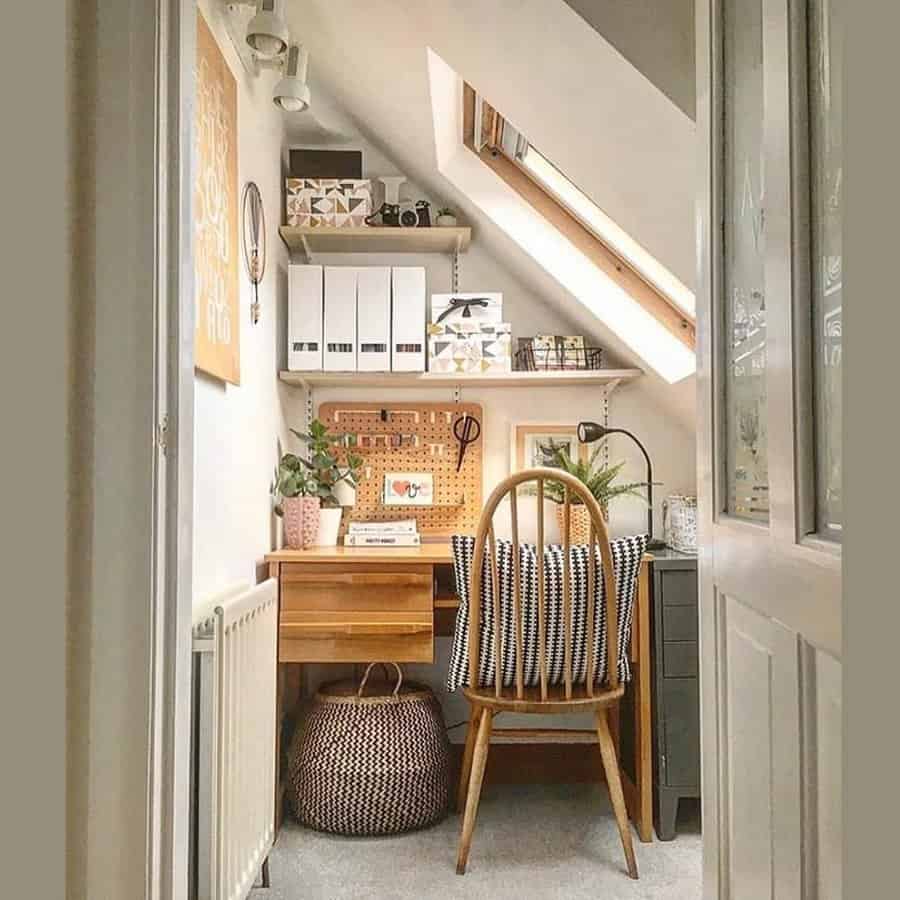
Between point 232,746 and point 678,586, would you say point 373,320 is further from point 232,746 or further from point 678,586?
point 232,746

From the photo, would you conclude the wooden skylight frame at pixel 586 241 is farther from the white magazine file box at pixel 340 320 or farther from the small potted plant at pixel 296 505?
the small potted plant at pixel 296 505

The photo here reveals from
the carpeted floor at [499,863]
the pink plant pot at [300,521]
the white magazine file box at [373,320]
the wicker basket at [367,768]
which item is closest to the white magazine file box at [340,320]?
the white magazine file box at [373,320]

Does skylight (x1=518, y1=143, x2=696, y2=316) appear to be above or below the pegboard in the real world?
above

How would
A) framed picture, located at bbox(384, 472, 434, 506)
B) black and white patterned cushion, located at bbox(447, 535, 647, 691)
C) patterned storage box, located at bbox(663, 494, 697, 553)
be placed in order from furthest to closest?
framed picture, located at bbox(384, 472, 434, 506) → patterned storage box, located at bbox(663, 494, 697, 553) → black and white patterned cushion, located at bbox(447, 535, 647, 691)

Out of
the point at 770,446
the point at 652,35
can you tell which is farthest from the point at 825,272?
the point at 652,35

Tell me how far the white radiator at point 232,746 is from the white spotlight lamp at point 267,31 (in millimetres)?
1370

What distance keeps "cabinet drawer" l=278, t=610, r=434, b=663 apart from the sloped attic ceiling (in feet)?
3.80

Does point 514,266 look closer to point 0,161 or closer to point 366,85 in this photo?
point 366,85

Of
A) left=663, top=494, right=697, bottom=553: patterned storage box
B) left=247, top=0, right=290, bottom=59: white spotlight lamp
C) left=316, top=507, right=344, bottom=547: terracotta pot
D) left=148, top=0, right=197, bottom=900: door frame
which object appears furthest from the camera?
left=316, top=507, right=344, bottom=547: terracotta pot

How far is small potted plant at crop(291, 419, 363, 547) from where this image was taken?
2861mm

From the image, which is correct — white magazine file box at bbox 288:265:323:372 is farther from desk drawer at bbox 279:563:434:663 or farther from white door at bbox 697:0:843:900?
white door at bbox 697:0:843:900

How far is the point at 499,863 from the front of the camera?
2299 millimetres

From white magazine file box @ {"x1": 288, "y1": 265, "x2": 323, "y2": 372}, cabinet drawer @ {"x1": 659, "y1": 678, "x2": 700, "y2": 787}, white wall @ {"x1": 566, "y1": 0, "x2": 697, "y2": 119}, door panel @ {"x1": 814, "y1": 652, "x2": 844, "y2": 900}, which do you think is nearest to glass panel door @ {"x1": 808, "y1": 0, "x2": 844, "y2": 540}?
door panel @ {"x1": 814, "y1": 652, "x2": 844, "y2": 900}

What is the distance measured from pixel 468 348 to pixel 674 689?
1294mm
